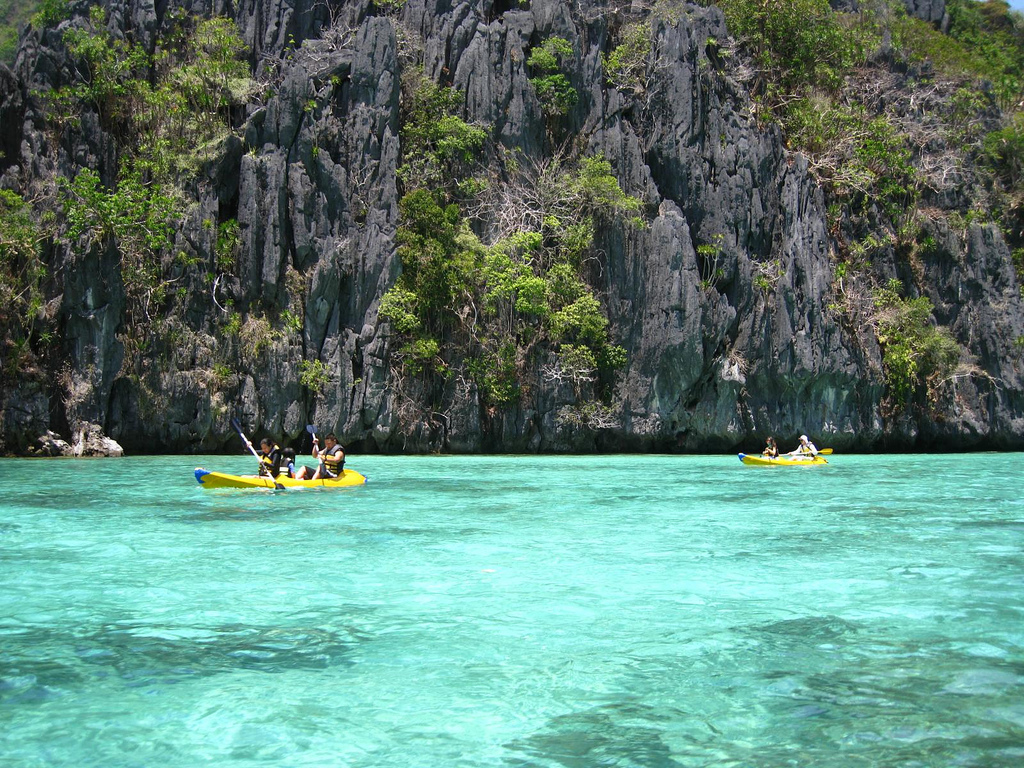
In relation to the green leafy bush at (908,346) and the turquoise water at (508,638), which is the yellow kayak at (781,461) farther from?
the turquoise water at (508,638)

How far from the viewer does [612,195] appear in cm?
2933

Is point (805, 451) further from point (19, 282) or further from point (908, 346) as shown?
point (19, 282)

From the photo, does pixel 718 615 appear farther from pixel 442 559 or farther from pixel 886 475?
pixel 886 475

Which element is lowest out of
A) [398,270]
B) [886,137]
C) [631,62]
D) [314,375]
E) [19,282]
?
[314,375]

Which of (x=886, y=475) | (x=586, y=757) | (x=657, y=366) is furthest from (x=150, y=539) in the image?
(x=657, y=366)

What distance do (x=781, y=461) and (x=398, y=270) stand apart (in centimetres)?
1290

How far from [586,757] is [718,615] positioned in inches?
115

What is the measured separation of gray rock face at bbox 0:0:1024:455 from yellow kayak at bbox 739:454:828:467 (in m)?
5.81

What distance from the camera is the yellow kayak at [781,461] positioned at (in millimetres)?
23188

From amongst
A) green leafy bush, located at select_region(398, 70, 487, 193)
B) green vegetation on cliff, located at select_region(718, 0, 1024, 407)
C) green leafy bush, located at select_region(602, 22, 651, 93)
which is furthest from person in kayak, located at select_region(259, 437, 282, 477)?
green vegetation on cliff, located at select_region(718, 0, 1024, 407)

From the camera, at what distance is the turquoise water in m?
4.46

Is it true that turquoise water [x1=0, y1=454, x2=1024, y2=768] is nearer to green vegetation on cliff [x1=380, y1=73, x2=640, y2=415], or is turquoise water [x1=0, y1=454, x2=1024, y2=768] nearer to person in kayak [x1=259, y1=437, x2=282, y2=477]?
person in kayak [x1=259, y1=437, x2=282, y2=477]

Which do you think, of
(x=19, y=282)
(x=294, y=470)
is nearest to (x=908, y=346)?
(x=294, y=470)

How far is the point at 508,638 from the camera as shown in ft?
20.6
